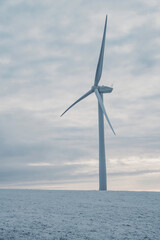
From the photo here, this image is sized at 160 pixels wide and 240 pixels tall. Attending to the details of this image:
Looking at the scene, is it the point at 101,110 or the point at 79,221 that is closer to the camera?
the point at 79,221

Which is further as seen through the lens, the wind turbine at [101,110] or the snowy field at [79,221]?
the wind turbine at [101,110]

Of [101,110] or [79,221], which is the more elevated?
[101,110]

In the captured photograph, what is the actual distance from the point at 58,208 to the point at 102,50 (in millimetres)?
35271

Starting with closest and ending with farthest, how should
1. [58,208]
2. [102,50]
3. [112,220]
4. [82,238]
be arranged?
1. [82,238]
2. [112,220]
3. [58,208]
4. [102,50]

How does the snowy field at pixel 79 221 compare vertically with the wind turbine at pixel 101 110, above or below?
below

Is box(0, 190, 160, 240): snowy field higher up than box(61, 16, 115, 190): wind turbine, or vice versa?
box(61, 16, 115, 190): wind turbine

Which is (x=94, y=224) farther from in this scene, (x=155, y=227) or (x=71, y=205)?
(x=71, y=205)

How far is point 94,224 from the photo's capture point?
17875mm

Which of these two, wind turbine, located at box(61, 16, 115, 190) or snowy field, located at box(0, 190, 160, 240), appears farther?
wind turbine, located at box(61, 16, 115, 190)

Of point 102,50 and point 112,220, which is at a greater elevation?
point 102,50

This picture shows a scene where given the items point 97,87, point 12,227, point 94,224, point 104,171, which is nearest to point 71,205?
point 94,224

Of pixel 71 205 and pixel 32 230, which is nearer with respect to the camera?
pixel 32 230

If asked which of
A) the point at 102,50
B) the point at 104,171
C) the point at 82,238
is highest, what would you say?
the point at 102,50

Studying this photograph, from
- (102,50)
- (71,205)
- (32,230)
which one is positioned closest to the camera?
(32,230)
